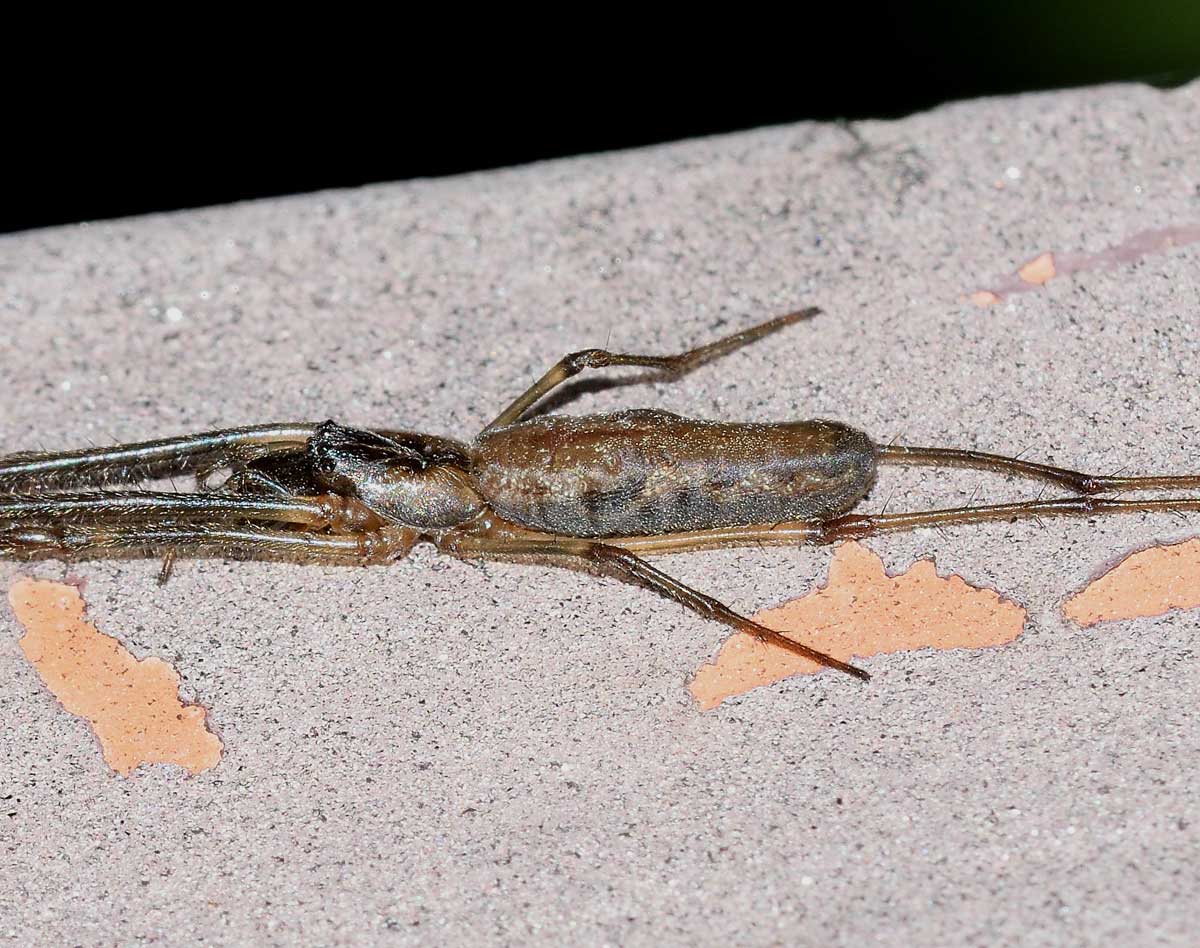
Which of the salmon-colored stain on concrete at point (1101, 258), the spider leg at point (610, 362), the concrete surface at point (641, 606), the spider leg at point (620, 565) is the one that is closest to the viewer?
the concrete surface at point (641, 606)

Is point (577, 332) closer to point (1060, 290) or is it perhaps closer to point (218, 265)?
point (218, 265)

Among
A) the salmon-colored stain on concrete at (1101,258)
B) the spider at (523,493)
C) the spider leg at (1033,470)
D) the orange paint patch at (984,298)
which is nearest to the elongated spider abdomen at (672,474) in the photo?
the spider at (523,493)

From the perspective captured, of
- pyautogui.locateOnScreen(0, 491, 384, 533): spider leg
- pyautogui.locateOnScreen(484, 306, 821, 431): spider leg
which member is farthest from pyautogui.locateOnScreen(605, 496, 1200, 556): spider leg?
pyautogui.locateOnScreen(0, 491, 384, 533): spider leg

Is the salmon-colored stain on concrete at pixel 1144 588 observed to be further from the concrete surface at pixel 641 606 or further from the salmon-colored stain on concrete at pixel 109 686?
the salmon-colored stain on concrete at pixel 109 686

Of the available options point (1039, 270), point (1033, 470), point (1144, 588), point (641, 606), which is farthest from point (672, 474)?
point (1039, 270)

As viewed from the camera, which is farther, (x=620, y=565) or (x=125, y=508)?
(x=125, y=508)

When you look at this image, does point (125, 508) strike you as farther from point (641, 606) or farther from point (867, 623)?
point (867, 623)

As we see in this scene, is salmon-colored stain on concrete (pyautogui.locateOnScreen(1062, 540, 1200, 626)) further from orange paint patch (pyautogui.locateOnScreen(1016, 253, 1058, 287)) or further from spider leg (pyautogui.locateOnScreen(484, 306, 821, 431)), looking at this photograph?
spider leg (pyautogui.locateOnScreen(484, 306, 821, 431))
